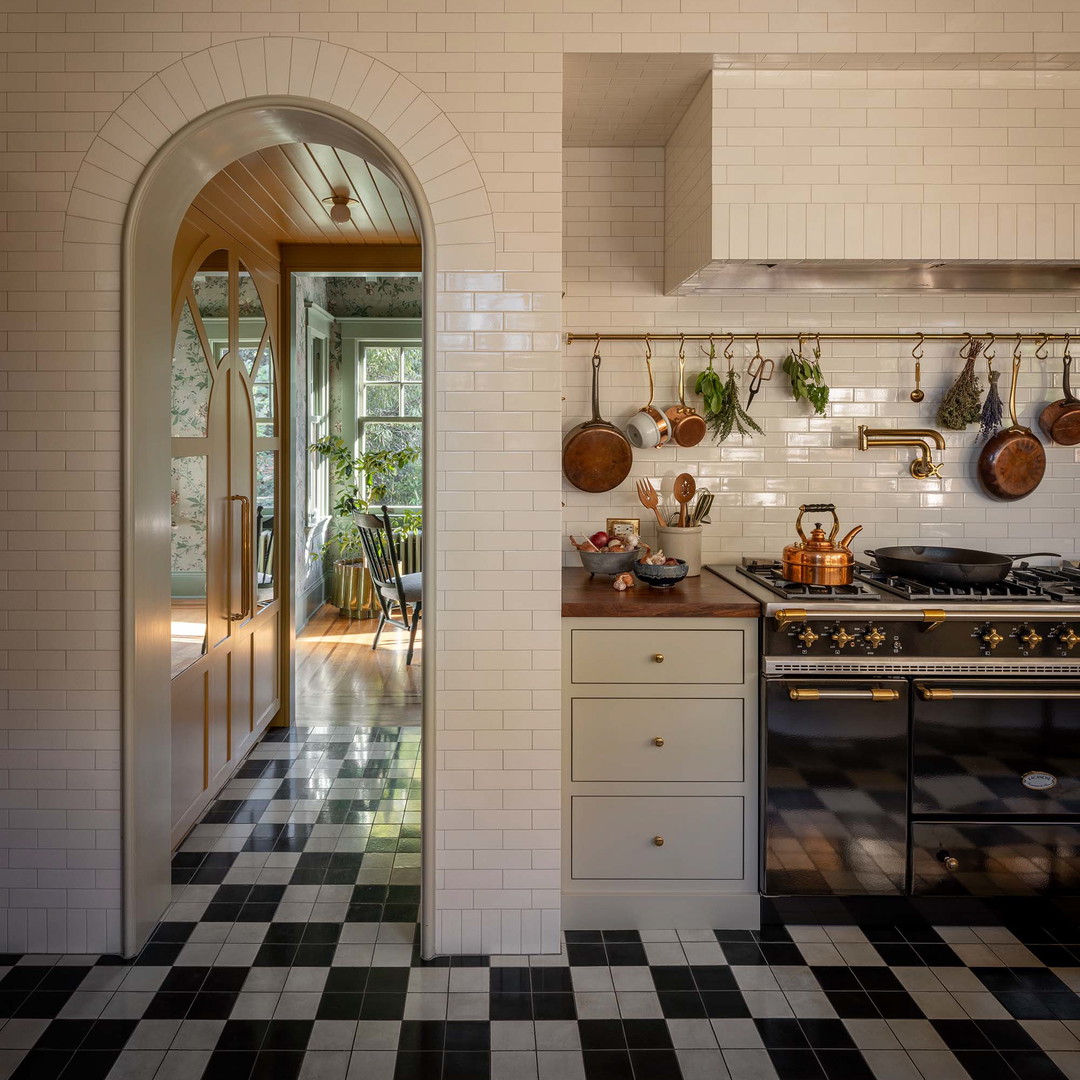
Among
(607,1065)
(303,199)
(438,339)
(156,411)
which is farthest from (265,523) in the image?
(607,1065)

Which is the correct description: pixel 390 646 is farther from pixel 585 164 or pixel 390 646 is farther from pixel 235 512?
pixel 585 164

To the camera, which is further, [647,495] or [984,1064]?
[647,495]

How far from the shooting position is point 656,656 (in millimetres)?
2627

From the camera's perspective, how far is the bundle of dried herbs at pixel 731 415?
324 cm

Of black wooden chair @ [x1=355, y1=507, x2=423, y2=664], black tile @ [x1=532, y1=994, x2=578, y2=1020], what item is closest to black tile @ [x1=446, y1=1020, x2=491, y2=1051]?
black tile @ [x1=532, y1=994, x2=578, y2=1020]

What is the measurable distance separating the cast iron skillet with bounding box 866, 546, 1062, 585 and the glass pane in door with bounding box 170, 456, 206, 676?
2422 millimetres

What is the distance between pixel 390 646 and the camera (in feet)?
22.1

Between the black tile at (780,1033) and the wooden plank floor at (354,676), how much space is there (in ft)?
8.06

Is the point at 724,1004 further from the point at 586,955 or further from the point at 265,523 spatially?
the point at 265,523

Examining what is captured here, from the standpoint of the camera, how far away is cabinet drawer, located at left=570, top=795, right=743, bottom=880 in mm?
2656

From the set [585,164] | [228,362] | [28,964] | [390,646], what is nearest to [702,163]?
[585,164]

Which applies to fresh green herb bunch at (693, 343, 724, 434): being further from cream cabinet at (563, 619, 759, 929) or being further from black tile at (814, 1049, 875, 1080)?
black tile at (814, 1049, 875, 1080)

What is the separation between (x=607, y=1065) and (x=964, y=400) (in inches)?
99.2

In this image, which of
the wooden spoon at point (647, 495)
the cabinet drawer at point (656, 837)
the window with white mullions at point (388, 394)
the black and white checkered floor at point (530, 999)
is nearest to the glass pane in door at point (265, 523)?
the black and white checkered floor at point (530, 999)
